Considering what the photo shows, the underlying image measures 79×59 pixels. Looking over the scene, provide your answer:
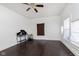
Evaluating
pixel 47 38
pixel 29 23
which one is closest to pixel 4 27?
pixel 29 23

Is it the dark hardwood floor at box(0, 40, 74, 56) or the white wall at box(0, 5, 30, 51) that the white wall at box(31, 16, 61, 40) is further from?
the white wall at box(0, 5, 30, 51)

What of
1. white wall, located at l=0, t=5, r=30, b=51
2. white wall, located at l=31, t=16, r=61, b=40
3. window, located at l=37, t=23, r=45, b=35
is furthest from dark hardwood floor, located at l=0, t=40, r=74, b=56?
window, located at l=37, t=23, r=45, b=35

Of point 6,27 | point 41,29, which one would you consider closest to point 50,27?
point 41,29

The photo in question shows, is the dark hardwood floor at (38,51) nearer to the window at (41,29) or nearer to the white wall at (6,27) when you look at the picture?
the white wall at (6,27)

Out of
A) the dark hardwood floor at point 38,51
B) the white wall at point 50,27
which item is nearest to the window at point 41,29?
the white wall at point 50,27

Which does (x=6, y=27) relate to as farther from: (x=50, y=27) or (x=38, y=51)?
(x=50, y=27)

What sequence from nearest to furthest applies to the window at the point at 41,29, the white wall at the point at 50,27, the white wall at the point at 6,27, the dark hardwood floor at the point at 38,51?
the dark hardwood floor at the point at 38,51 < the white wall at the point at 6,27 < the white wall at the point at 50,27 < the window at the point at 41,29

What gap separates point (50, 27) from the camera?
8273 millimetres

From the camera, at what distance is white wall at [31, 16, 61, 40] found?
809 cm

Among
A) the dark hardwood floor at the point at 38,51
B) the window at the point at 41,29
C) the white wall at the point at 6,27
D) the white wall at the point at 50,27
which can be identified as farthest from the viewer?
the window at the point at 41,29

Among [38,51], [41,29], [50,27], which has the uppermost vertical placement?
[50,27]

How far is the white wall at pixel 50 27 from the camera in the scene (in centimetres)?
809

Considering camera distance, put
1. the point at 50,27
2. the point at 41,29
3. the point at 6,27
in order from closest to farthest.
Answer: the point at 6,27 < the point at 50,27 < the point at 41,29

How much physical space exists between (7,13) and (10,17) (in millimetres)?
359
